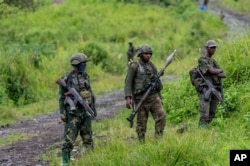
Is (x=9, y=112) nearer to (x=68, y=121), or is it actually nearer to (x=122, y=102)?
(x=122, y=102)

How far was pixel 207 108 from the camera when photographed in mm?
9242

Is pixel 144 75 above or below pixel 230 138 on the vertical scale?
above

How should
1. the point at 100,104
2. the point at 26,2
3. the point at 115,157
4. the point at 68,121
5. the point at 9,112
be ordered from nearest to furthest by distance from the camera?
the point at 115,157, the point at 68,121, the point at 9,112, the point at 100,104, the point at 26,2

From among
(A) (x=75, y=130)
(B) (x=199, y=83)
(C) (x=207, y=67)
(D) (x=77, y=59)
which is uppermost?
(D) (x=77, y=59)

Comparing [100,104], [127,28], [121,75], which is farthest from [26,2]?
[127,28]

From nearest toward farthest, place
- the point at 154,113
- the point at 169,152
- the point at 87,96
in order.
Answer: the point at 169,152
the point at 87,96
the point at 154,113

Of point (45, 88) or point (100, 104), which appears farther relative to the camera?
point (45, 88)

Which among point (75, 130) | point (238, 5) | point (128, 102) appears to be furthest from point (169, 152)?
point (238, 5)

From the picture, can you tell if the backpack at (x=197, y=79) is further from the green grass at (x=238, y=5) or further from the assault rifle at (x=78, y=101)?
the green grass at (x=238, y=5)

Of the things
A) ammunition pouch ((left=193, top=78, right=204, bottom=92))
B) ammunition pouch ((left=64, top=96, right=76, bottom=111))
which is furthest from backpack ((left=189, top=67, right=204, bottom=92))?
ammunition pouch ((left=64, top=96, right=76, bottom=111))

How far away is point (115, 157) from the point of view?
7.11 meters

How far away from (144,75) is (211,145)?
65.4 inches

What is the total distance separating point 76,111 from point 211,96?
273cm

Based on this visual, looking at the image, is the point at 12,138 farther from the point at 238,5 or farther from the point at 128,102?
the point at 238,5
